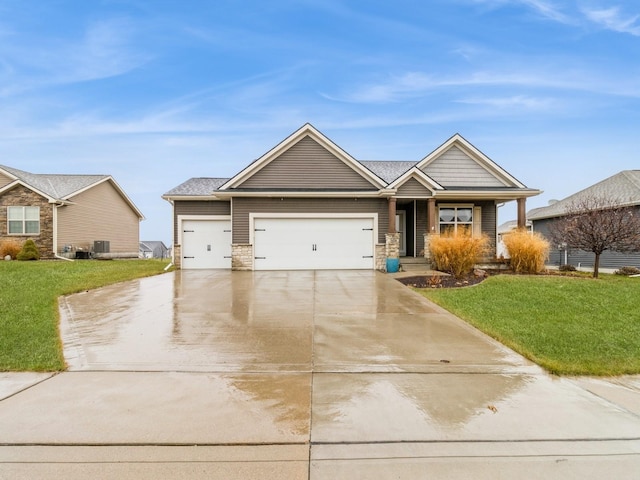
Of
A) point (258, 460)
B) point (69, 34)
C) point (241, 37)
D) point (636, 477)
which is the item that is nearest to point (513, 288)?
point (636, 477)

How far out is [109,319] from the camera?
7.46m

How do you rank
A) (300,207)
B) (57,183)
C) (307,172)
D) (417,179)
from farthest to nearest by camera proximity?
(57,183)
(307,172)
(300,207)
(417,179)

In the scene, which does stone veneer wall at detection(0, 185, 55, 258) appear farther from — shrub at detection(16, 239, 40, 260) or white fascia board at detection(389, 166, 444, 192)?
white fascia board at detection(389, 166, 444, 192)

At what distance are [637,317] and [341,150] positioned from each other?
12.1 metres

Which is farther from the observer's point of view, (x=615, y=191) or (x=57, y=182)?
(x=57, y=182)

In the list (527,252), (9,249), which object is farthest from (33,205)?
(527,252)

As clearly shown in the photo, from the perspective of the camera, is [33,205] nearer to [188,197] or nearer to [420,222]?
[188,197]

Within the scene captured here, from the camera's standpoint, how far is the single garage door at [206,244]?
1812 cm

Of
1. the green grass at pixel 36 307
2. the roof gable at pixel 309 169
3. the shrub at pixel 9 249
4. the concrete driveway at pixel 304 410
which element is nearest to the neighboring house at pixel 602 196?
the roof gable at pixel 309 169

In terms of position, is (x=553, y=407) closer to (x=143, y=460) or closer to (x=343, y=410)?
(x=343, y=410)

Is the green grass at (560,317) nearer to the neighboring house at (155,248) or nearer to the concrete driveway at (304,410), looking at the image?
the concrete driveway at (304,410)

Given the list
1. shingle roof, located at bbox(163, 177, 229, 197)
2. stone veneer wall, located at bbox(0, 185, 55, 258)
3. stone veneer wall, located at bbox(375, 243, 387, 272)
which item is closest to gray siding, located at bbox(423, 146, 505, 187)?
stone veneer wall, located at bbox(375, 243, 387, 272)

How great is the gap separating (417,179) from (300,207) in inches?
204

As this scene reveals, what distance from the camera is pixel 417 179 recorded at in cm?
1648
